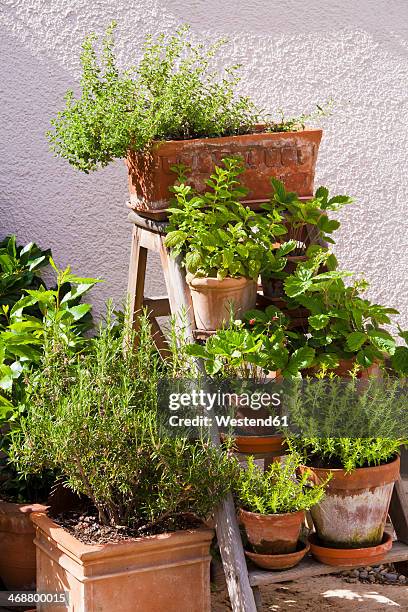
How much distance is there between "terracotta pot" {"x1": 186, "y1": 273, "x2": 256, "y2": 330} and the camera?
120 inches

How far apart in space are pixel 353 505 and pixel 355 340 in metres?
0.49

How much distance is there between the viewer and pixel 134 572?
110 inches

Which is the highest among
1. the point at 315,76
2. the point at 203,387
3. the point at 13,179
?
the point at 315,76

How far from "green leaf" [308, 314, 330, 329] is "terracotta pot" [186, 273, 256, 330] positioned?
0.77ft

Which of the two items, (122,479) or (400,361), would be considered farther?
(400,361)

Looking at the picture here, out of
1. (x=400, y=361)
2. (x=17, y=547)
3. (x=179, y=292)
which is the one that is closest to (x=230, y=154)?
(x=179, y=292)

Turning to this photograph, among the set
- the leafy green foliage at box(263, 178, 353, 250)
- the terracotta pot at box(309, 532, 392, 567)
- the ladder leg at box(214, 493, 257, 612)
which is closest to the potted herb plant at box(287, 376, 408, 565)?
the terracotta pot at box(309, 532, 392, 567)

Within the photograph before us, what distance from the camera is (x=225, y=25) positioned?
3.98 meters

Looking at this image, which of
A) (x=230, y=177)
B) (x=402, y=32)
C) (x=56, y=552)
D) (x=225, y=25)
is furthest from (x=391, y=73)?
(x=56, y=552)

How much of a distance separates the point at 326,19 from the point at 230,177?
123cm

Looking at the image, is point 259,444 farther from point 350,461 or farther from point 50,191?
point 50,191

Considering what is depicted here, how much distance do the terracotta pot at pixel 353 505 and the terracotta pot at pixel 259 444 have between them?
0.14 meters

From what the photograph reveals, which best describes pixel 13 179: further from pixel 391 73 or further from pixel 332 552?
pixel 332 552

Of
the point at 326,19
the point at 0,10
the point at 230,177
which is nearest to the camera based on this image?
the point at 230,177
